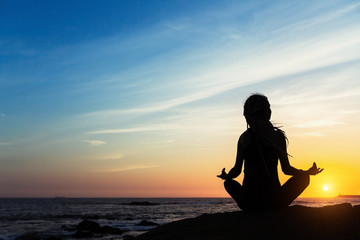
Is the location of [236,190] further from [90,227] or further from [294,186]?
[90,227]

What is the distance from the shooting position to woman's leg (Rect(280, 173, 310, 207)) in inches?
207

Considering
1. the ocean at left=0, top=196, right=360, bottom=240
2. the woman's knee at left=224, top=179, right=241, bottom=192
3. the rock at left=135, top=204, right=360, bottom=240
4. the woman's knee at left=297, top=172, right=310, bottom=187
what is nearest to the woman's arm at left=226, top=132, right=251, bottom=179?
the woman's knee at left=224, top=179, right=241, bottom=192

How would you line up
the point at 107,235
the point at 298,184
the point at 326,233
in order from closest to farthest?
1. the point at 326,233
2. the point at 298,184
3. the point at 107,235

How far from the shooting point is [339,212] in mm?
4793

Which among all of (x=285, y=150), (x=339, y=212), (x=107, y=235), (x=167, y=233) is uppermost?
(x=285, y=150)

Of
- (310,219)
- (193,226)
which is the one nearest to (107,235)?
(193,226)

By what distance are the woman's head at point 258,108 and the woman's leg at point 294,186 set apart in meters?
1.00

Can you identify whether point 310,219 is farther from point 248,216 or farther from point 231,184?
point 231,184

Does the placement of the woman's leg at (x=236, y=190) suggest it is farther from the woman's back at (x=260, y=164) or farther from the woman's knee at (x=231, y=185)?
the woman's back at (x=260, y=164)

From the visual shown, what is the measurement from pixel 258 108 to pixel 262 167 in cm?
91

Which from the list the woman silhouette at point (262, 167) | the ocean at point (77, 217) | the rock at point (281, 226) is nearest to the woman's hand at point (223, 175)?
the woman silhouette at point (262, 167)

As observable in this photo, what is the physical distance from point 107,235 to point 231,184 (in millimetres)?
18687

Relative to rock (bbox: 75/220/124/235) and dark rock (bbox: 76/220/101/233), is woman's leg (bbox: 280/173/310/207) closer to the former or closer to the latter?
rock (bbox: 75/220/124/235)

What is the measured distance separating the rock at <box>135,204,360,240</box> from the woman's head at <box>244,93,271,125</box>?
1462mm
